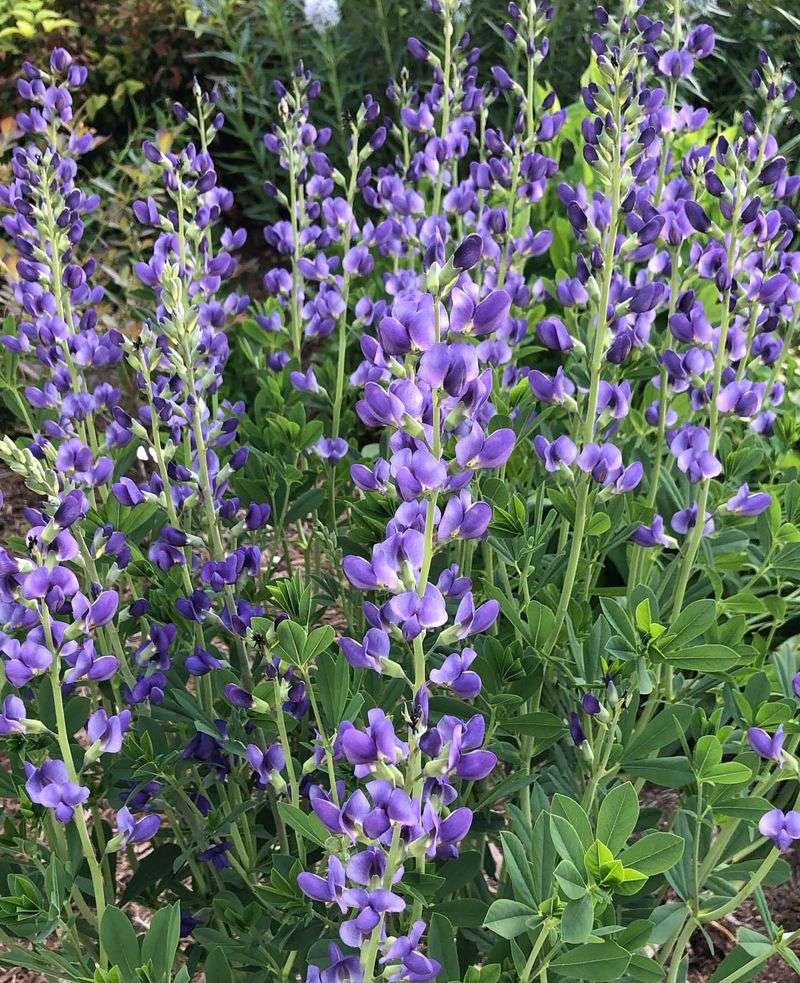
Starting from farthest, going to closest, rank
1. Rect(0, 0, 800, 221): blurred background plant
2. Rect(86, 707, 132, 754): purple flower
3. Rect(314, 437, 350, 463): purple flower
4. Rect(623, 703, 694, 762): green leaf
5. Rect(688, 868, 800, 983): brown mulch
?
Rect(0, 0, 800, 221): blurred background plant → Rect(314, 437, 350, 463): purple flower → Rect(688, 868, 800, 983): brown mulch → Rect(623, 703, 694, 762): green leaf → Rect(86, 707, 132, 754): purple flower

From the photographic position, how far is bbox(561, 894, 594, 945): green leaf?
4.00ft

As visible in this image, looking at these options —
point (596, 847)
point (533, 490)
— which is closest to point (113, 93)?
point (533, 490)

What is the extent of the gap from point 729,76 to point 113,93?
3.51m

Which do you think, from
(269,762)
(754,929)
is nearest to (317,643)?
(269,762)

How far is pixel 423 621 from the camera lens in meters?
1.18

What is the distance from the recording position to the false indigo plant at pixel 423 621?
4.04 ft

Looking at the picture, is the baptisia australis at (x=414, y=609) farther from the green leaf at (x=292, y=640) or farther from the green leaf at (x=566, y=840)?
the green leaf at (x=292, y=640)

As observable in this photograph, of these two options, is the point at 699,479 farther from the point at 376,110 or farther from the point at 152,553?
the point at 376,110

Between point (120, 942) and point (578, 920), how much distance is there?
0.61 m

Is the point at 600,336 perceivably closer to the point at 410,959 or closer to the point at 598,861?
the point at 598,861

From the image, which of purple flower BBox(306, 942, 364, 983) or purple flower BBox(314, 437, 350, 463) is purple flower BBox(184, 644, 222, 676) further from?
purple flower BBox(314, 437, 350, 463)

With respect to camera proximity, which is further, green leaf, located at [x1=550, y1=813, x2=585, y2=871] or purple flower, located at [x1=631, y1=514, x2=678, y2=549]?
purple flower, located at [x1=631, y1=514, x2=678, y2=549]

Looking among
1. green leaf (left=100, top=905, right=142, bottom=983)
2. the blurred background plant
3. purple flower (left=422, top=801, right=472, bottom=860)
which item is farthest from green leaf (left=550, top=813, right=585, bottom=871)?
the blurred background plant

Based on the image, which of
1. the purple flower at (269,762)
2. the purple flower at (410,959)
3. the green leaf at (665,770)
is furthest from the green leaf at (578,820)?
the purple flower at (269,762)
